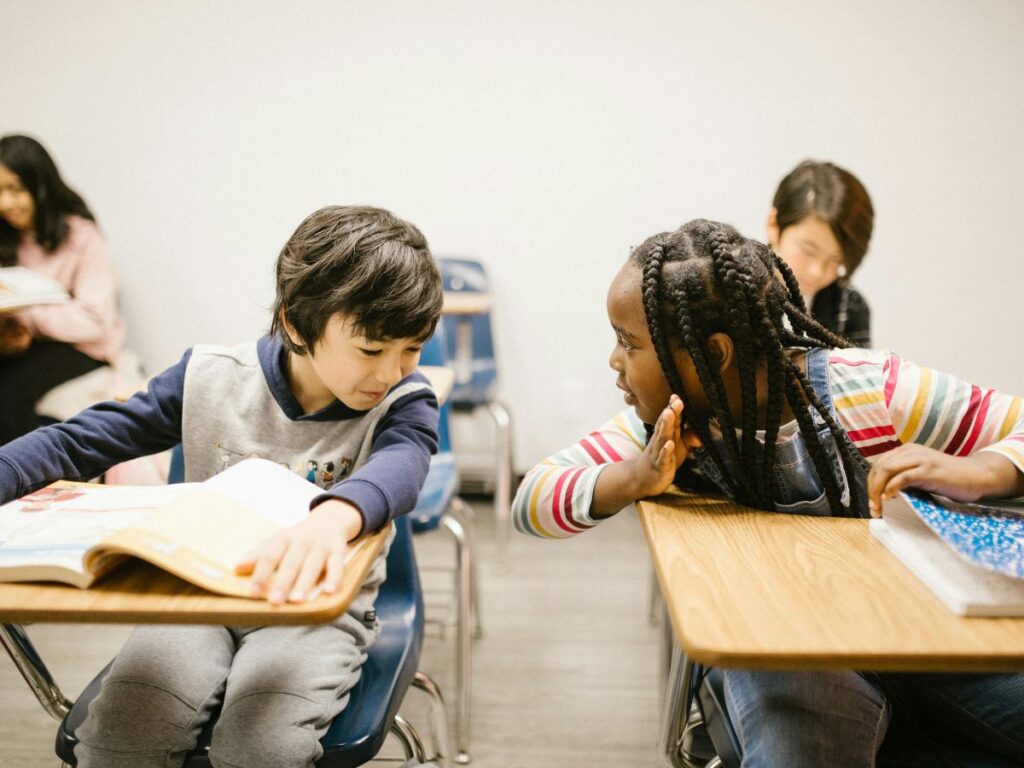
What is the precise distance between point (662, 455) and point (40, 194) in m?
2.35

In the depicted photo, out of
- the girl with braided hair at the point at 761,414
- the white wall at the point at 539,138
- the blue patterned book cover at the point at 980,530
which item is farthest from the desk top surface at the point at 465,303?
the blue patterned book cover at the point at 980,530

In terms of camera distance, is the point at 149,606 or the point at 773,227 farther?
the point at 773,227

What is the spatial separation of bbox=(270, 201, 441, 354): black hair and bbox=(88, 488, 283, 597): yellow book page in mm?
331

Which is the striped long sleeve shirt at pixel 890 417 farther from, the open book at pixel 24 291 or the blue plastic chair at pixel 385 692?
the open book at pixel 24 291

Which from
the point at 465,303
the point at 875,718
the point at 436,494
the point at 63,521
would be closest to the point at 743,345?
the point at 875,718

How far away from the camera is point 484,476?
9.87 feet

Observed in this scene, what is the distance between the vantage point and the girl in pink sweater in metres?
2.12

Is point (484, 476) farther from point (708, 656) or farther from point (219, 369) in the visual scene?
point (708, 656)

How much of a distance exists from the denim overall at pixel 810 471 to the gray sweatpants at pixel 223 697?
21.9 inches

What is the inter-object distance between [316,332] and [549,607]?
4.45ft

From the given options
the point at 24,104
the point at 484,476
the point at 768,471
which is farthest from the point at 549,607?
the point at 24,104

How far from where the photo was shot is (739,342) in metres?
0.90

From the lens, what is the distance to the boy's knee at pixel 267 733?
0.83 meters

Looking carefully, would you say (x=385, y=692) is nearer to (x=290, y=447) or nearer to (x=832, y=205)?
(x=290, y=447)
